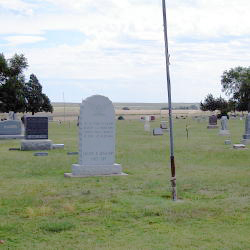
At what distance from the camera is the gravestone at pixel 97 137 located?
13.2 m

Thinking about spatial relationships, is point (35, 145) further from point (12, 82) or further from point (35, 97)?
point (35, 97)

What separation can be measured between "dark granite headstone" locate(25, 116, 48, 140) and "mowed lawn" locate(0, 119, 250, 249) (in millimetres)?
7329

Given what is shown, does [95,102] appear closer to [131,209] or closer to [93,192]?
[93,192]

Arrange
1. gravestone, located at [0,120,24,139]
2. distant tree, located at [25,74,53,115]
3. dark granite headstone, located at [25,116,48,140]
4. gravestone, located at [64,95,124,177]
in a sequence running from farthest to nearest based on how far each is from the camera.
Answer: distant tree, located at [25,74,53,115]
gravestone, located at [0,120,24,139]
dark granite headstone, located at [25,116,48,140]
gravestone, located at [64,95,124,177]

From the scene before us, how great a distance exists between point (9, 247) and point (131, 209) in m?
2.61

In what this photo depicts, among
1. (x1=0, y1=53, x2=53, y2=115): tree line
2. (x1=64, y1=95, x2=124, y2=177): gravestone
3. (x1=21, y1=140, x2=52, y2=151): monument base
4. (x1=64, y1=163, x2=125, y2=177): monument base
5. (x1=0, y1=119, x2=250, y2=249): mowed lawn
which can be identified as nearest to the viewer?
(x1=0, y1=119, x2=250, y2=249): mowed lawn

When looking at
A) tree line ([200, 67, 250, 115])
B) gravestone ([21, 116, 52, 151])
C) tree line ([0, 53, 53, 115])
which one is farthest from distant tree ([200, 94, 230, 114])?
gravestone ([21, 116, 52, 151])

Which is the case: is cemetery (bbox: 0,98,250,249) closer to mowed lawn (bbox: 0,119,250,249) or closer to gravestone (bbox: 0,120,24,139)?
mowed lawn (bbox: 0,119,250,249)

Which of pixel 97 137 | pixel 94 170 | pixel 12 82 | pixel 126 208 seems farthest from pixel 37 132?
pixel 12 82

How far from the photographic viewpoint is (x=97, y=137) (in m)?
13.5

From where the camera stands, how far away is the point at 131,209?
8469 mm

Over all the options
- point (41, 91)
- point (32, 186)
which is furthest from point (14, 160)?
point (41, 91)

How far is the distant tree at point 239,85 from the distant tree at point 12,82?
4024 centimetres

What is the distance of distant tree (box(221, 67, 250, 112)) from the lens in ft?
269
